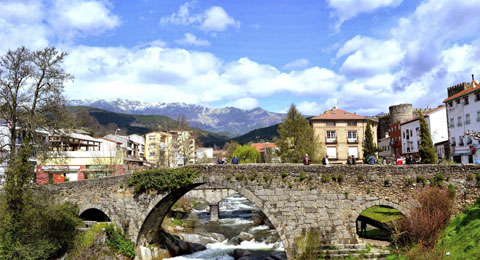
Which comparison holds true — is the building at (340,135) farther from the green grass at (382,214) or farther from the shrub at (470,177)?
the shrub at (470,177)

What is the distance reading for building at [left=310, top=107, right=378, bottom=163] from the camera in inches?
2060

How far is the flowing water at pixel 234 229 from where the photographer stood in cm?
2873

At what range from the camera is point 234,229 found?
3891 cm

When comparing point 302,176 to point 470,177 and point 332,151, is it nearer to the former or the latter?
point 470,177

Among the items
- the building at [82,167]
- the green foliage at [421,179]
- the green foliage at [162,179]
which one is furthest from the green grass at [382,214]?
the building at [82,167]

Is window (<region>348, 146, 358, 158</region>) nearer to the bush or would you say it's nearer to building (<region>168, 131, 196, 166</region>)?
building (<region>168, 131, 196, 166</region>)

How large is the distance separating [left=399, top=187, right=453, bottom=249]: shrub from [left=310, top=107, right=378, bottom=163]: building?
3212cm

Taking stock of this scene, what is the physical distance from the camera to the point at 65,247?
24766 millimetres

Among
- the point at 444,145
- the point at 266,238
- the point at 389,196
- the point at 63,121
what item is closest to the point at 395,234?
the point at 389,196

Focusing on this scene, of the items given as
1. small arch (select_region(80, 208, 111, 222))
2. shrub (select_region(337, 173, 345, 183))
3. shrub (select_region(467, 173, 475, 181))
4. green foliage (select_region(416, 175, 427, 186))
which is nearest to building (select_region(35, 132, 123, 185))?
small arch (select_region(80, 208, 111, 222))

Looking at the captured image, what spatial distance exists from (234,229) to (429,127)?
112 ft

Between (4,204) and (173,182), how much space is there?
10.7m

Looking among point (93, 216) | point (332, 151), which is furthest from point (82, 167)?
point (332, 151)

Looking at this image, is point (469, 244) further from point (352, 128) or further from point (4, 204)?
point (352, 128)
